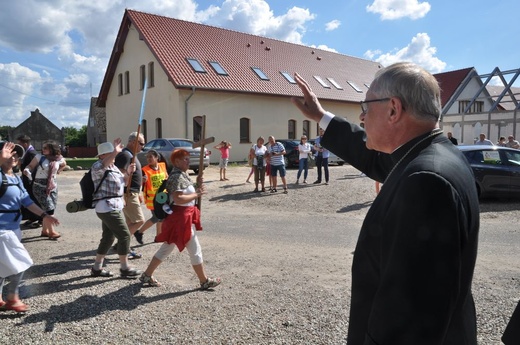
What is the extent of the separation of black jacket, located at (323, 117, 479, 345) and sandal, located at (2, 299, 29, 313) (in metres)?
4.03

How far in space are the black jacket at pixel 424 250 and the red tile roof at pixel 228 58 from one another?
21813 mm

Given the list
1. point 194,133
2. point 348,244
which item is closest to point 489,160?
point 348,244

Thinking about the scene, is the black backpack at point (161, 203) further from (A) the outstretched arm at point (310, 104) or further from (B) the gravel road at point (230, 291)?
(A) the outstretched arm at point (310, 104)

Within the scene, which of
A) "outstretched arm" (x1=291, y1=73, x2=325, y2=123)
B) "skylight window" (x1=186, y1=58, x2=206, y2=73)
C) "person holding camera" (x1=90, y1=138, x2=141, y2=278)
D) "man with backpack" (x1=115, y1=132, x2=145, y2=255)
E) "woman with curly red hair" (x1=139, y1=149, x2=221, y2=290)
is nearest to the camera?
"outstretched arm" (x1=291, y1=73, x2=325, y2=123)

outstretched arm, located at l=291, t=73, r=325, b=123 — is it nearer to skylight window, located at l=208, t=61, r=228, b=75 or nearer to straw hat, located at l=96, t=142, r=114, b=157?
straw hat, located at l=96, t=142, r=114, b=157

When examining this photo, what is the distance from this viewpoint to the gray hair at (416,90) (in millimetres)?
1575

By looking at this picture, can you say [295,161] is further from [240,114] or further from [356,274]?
[356,274]

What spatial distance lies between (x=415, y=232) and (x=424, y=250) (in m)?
0.06

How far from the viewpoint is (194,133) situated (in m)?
24.1

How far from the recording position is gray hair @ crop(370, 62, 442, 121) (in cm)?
158

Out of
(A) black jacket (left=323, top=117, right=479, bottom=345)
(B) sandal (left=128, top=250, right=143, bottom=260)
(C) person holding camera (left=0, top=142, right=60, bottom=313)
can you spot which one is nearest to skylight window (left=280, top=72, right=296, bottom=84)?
(B) sandal (left=128, top=250, right=143, bottom=260)

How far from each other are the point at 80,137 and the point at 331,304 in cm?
6526

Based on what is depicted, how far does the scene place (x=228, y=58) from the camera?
2670 centimetres

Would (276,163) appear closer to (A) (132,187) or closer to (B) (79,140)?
(A) (132,187)
